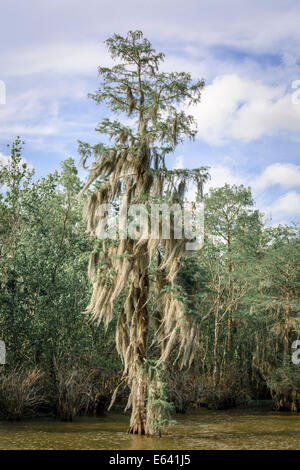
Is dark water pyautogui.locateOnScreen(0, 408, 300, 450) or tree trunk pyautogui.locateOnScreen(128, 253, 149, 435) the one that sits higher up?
tree trunk pyautogui.locateOnScreen(128, 253, 149, 435)

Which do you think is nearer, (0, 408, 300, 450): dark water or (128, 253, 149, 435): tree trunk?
(0, 408, 300, 450): dark water

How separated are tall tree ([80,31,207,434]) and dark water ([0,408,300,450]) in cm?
75

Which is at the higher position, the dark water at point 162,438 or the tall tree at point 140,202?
the tall tree at point 140,202

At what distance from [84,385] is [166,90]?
935 centimetres

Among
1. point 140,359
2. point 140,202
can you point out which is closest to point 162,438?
point 140,359

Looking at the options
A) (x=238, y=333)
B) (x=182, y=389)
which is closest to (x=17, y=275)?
(x=182, y=389)

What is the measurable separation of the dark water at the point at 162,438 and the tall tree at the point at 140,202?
747 millimetres

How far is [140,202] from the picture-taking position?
12.2 metres

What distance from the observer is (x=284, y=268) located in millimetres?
20672

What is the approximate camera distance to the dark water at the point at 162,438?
11.5 metres

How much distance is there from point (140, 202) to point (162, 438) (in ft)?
18.8

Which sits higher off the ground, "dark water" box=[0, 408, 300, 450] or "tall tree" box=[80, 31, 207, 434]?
"tall tree" box=[80, 31, 207, 434]

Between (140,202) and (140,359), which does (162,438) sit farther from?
(140,202)

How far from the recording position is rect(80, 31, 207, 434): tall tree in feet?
38.4
